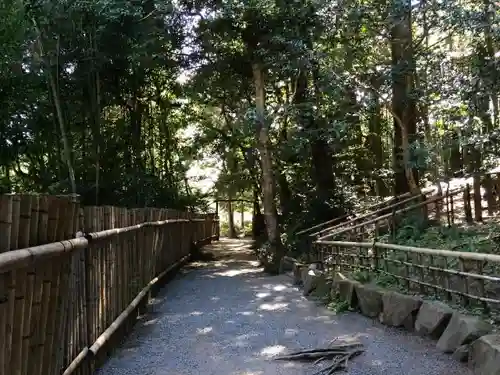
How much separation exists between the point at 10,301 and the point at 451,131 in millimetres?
6387

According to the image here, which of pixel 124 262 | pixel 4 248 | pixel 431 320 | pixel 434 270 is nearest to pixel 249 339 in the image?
pixel 124 262

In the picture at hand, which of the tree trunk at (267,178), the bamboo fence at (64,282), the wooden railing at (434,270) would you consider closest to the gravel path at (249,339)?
the bamboo fence at (64,282)

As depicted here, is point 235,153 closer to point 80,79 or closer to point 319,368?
point 80,79

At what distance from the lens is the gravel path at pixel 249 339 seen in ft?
14.2

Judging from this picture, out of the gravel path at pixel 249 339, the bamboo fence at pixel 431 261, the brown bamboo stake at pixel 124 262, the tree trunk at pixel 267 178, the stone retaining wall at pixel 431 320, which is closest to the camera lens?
the stone retaining wall at pixel 431 320

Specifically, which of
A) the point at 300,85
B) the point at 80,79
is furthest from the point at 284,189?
the point at 80,79

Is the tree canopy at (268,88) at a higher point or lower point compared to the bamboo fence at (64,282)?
higher

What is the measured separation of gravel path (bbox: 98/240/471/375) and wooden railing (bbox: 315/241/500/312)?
53cm

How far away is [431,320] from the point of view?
15.6 ft

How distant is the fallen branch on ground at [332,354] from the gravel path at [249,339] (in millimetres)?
80

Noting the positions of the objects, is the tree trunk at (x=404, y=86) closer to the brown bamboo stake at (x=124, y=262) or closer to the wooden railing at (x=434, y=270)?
the wooden railing at (x=434, y=270)

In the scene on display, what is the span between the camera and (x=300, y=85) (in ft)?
41.1

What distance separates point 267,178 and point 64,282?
9.02 metres

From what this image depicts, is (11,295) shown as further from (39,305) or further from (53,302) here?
(53,302)
